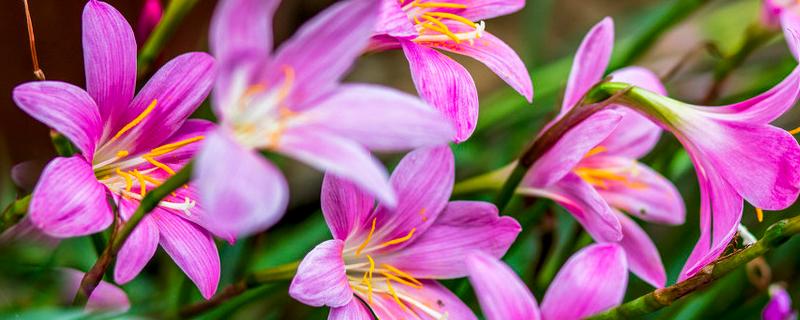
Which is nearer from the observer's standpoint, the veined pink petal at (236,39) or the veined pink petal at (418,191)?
the veined pink petal at (236,39)

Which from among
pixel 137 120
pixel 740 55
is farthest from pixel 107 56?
pixel 740 55

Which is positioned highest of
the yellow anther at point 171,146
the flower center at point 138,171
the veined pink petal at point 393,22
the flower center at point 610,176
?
the veined pink petal at point 393,22

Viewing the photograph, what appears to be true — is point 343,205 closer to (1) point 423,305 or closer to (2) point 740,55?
(1) point 423,305

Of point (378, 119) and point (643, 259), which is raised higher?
point (378, 119)

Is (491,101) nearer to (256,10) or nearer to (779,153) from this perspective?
(779,153)

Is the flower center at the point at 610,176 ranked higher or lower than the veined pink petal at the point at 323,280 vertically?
lower

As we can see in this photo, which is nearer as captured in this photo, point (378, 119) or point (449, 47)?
point (378, 119)

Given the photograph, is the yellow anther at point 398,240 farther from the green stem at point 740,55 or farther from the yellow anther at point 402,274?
the green stem at point 740,55

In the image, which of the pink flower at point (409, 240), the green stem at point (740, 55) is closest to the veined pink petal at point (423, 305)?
the pink flower at point (409, 240)
